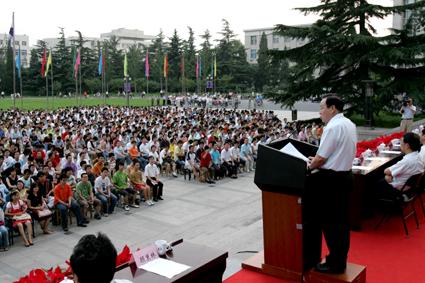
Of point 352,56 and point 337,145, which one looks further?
point 352,56

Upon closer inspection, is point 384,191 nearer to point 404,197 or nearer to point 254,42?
point 404,197

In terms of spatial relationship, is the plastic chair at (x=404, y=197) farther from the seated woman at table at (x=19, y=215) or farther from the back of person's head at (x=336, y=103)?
the seated woman at table at (x=19, y=215)

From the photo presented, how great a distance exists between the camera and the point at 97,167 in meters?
11.6

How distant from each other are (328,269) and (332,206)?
1.91ft

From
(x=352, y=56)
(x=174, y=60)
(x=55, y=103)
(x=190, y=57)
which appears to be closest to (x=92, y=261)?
(x=352, y=56)

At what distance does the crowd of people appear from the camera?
360 inches

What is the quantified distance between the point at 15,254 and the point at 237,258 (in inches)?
175

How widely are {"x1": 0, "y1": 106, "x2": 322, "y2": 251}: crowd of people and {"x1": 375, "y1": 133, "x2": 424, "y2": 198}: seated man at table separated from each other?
6701 millimetres

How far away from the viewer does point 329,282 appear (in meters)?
3.60

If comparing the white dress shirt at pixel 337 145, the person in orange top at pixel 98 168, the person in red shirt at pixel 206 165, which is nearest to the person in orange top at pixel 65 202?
the person in orange top at pixel 98 168

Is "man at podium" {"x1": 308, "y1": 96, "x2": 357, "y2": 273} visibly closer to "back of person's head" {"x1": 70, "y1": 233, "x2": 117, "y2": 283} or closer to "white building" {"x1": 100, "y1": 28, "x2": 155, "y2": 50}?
"back of person's head" {"x1": 70, "y1": 233, "x2": 117, "y2": 283}

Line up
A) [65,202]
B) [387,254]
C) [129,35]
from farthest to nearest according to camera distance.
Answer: [129,35] → [65,202] → [387,254]

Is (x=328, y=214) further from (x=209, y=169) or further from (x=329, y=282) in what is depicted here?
(x=209, y=169)

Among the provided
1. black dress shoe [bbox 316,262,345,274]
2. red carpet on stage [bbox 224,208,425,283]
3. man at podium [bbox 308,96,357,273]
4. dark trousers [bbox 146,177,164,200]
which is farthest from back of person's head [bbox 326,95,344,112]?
dark trousers [bbox 146,177,164,200]
